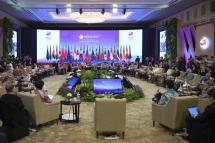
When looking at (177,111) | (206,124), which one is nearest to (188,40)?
(177,111)

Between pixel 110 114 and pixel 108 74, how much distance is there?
766cm

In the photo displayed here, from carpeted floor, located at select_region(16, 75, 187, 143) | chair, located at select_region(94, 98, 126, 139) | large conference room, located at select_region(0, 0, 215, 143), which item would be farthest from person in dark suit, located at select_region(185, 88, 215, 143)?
chair, located at select_region(94, 98, 126, 139)

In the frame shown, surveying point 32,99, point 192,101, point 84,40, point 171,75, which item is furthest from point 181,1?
point 84,40

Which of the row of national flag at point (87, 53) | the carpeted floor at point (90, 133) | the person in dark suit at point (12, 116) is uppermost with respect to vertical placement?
the row of national flag at point (87, 53)

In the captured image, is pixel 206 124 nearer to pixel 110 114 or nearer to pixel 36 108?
pixel 110 114

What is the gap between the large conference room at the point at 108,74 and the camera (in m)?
6.46

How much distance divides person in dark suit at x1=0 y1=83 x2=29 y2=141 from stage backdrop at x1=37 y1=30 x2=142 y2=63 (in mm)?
19859

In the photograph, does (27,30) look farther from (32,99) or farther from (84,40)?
(32,99)

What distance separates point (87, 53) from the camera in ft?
86.6

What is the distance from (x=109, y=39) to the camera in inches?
A: 1037

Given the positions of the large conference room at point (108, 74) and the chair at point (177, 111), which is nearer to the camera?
the large conference room at point (108, 74)

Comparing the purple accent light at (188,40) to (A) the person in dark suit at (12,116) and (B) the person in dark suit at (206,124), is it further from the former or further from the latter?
(A) the person in dark suit at (12,116)

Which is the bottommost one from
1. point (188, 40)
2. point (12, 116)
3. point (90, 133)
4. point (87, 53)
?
point (90, 133)

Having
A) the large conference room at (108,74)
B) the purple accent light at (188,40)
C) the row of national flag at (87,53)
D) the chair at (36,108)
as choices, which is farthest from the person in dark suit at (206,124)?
the row of national flag at (87,53)
